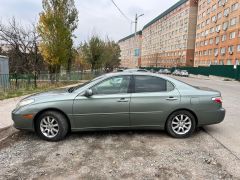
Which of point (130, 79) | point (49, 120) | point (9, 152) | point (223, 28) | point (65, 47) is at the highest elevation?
point (223, 28)

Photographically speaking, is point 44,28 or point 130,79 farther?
point 44,28

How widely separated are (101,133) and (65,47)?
14.0 metres

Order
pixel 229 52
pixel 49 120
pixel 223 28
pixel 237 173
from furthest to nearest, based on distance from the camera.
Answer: pixel 223 28 < pixel 229 52 < pixel 49 120 < pixel 237 173

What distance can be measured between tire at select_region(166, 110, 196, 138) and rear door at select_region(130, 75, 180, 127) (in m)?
0.19

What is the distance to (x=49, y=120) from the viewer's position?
14.8 feet

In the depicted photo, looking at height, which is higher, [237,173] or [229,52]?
[229,52]

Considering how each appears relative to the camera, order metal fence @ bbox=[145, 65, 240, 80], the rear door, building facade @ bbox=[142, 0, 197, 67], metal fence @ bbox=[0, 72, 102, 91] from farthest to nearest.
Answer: building facade @ bbox=[142, 0, 197, 67], metal fence @ bbox=[145, 65, 240, 80], metal fence @ bbox=[0, 72, 102, 91], the rear door

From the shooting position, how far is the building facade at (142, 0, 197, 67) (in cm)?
6781

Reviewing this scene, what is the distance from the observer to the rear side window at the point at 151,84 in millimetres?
4762

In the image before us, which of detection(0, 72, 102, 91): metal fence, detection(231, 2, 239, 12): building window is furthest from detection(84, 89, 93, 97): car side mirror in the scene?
detection(231, 2, 239, 12): building window

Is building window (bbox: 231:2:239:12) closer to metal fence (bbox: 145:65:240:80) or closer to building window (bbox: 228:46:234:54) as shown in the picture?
building window (bbox: 228:46:234:54)

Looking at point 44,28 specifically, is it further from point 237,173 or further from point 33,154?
point 237,173

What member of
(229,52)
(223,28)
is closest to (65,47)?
(229,52)

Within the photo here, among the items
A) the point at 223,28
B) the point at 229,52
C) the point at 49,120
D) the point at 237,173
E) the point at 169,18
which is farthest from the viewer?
the point at 169,18
